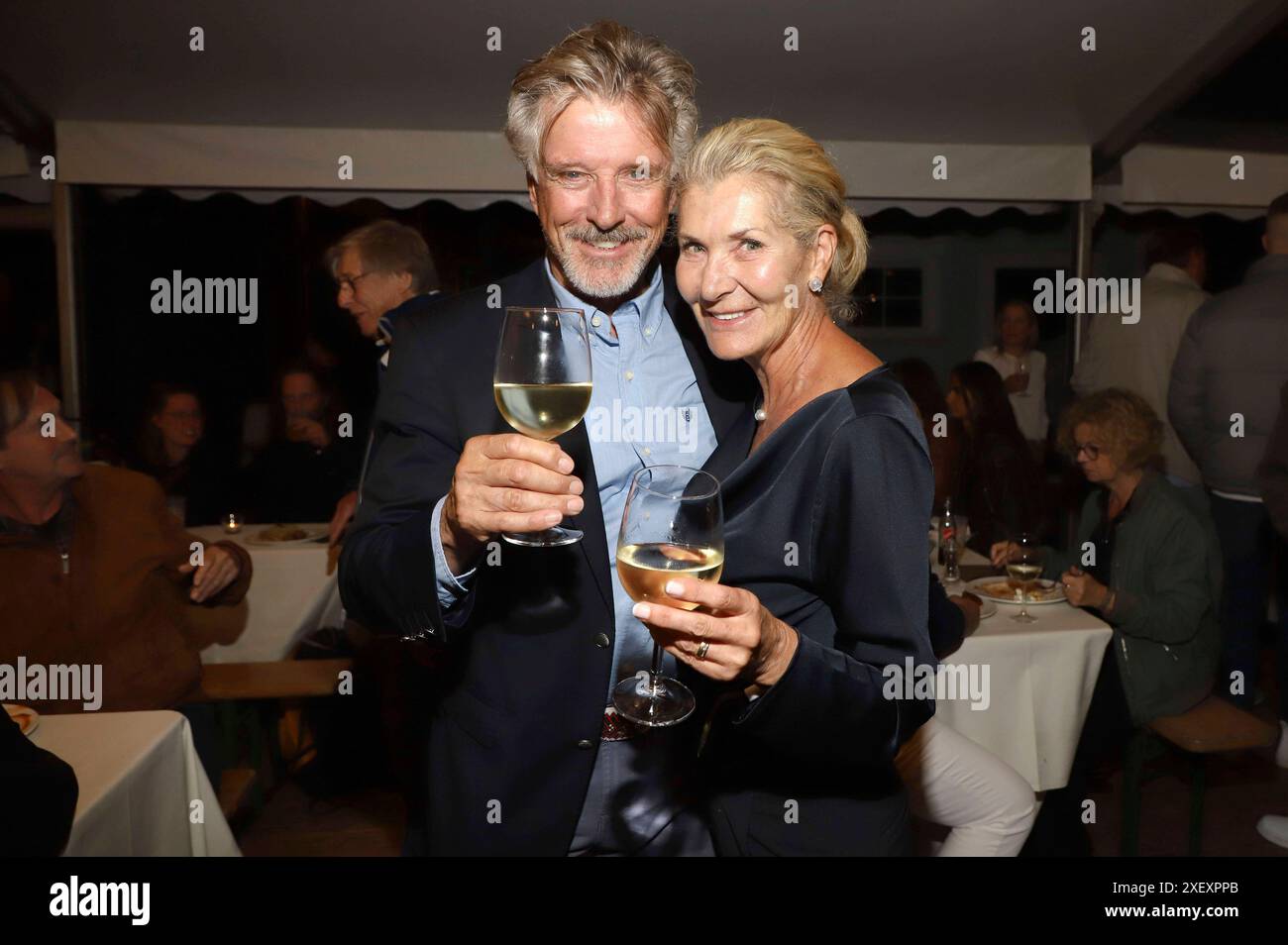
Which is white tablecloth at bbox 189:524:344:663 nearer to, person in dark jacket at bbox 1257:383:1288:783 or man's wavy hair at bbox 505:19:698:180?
man's wavy hair at bbox 505:19:698:180

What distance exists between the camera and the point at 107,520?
2.36 m

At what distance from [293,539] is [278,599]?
26cm

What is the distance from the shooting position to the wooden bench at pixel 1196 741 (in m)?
2.58

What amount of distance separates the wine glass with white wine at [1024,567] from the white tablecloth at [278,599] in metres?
2.18

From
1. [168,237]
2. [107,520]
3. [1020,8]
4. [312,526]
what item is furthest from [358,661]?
[168,237]

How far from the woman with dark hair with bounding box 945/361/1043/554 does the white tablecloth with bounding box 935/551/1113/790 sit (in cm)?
39

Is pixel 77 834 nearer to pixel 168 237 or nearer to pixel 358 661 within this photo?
pixel 358 661

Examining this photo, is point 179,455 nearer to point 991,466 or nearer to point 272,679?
point 272,679

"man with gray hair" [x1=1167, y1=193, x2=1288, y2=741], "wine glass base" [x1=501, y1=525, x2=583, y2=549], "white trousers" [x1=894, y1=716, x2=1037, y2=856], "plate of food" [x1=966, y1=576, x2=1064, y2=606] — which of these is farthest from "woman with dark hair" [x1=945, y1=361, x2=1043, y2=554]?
"wine glass base" [x1=501, y1=525, x2=583, y2=549]

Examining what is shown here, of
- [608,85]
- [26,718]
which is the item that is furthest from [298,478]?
[608,85]

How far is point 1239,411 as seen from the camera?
11.2 ft

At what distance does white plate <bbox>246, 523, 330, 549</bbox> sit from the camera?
3.21 metres

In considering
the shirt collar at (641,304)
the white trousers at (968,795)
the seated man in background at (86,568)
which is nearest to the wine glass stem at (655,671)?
the shirt collar at (641,304)
